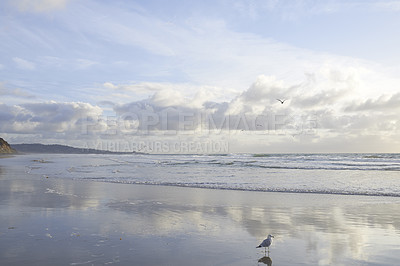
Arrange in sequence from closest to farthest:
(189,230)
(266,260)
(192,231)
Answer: (266,260), (192,231), (189,230)

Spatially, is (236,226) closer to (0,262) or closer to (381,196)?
(0,262)

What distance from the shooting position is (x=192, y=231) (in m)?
8.18

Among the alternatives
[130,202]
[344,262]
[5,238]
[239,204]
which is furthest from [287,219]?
[5,238]

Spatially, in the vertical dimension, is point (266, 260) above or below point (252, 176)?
above

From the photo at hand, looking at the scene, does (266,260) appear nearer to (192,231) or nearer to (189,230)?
(192,231)

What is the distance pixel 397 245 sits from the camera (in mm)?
7262

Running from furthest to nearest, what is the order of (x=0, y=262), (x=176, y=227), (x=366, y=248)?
(x=176, y=227) → (x=366, y=248) → (x=0, y=262)

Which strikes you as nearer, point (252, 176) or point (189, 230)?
point (189, 230)

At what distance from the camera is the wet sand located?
6.17 m

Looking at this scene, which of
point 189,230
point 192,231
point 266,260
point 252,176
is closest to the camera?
point 266,260

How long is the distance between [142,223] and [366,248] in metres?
5.53

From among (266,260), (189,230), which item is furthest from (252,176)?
(266,260)

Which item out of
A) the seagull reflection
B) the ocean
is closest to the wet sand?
the seagull reflection

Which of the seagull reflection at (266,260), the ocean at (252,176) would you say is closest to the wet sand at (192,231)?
the seagull reflection at (266,260)
